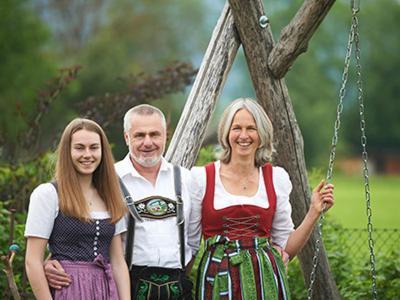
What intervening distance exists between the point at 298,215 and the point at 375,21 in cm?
6086

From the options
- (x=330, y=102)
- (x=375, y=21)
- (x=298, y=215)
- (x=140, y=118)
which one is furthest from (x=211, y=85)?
(x=375, y=21)

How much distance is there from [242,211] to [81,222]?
0.82m

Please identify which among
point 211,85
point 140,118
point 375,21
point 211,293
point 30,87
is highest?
point 375,21

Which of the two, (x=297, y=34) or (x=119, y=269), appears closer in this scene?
(x=119, y=269)

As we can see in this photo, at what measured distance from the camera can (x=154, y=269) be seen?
4.66m

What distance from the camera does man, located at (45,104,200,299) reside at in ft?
15.3

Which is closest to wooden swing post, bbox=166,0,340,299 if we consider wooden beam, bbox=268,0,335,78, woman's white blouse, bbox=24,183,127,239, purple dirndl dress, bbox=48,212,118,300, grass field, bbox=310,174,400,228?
wooden beam, bbox=268,0,335,78

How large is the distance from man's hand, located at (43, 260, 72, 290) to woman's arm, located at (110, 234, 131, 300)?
0.82 ft

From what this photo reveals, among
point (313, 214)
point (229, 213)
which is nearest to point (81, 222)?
point (229, 213)

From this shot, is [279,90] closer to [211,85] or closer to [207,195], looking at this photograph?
[211,85]

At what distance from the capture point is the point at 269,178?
482 cm

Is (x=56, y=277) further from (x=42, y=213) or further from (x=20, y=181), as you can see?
(x=20, y=181)

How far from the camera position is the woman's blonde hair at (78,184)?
442 centimetres

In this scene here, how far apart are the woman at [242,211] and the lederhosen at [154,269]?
13 cm
